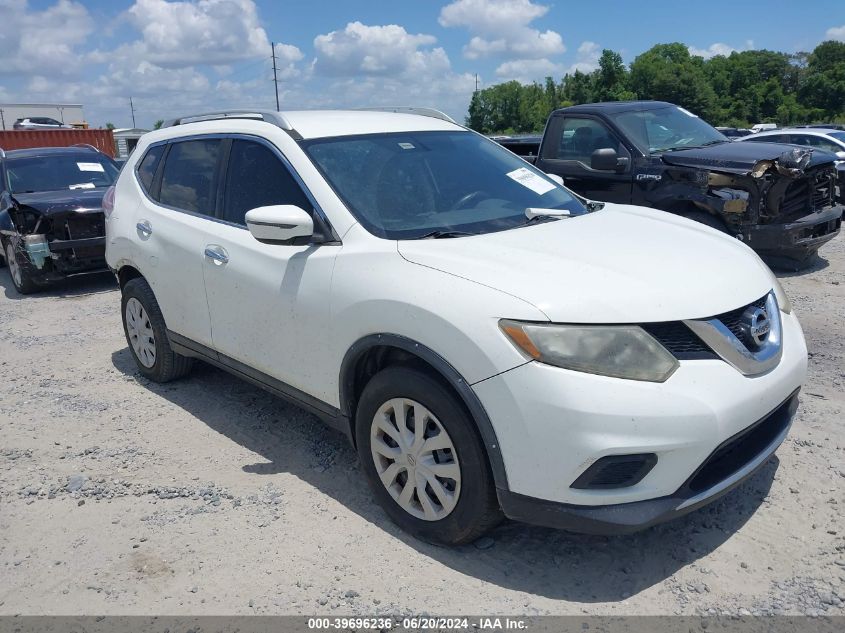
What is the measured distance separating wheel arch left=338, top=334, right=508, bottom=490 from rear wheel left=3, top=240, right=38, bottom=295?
6.75 meters

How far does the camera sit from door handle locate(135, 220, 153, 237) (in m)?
4.64

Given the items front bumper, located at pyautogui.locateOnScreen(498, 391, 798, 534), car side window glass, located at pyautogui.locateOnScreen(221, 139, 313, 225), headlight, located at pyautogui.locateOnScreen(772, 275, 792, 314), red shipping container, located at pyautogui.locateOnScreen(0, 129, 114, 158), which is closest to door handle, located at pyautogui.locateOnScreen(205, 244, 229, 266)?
car side window glass, located at pyautogui.locateOnScreen(221, 139, 313, 225)

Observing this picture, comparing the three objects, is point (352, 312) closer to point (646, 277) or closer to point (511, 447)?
point (511, 447)

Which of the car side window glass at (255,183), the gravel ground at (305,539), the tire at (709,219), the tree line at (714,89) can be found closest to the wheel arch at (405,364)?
the gravel ground at (305,539)

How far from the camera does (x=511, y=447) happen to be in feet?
8.45

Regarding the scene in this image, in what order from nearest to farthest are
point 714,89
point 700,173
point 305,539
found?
point 305,539 → point 700,173 → point 714,89

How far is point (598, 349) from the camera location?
2520 mm

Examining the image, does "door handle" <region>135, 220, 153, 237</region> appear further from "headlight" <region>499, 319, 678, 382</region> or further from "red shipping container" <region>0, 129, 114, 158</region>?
"red shipping container" <region>0, 129, 114, 158</region>

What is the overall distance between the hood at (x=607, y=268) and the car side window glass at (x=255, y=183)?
0.85 meters

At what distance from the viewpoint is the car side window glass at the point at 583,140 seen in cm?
784

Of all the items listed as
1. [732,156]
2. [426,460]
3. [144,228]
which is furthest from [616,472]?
[732,156]

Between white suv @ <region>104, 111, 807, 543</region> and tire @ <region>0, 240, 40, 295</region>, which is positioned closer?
white suv @ <region>104, 111, 807, 543</region>

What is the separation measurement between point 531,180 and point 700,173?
3773 millimetres

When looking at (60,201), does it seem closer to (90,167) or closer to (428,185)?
(90,167)
